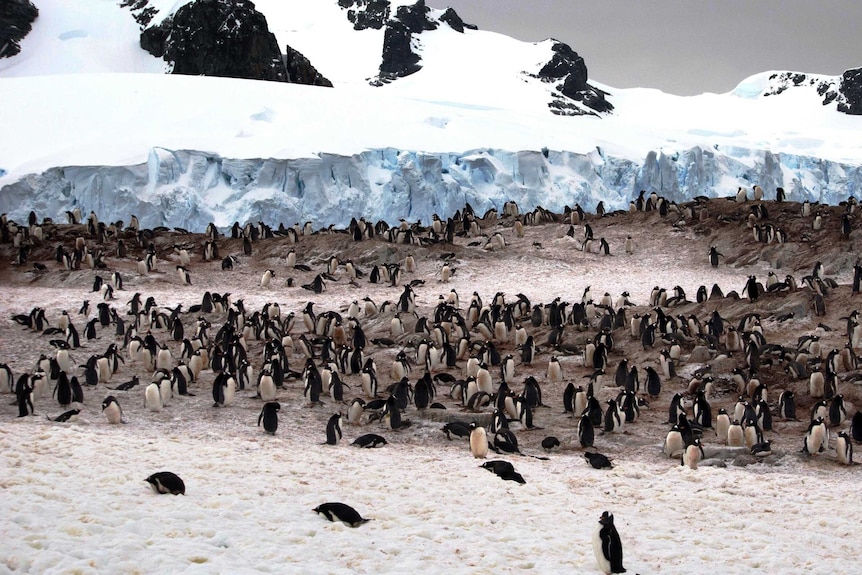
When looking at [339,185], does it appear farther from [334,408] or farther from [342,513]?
[342,513]

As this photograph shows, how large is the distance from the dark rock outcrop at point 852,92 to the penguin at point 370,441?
77419 millimetres

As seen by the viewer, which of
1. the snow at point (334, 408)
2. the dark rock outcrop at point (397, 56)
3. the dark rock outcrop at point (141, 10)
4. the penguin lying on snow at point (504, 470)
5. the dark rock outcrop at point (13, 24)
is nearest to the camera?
the snow at point (334, 408)

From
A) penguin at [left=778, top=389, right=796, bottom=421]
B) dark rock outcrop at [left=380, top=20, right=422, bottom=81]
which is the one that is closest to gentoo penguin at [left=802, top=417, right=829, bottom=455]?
penguin at [left=778, top=389, right=796, bottom=421]

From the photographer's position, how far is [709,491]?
26.8 ft

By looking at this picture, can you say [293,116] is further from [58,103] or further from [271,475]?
[271,475]

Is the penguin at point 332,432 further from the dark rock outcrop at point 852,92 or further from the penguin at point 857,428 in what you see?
the dark rock outcrop at point 852,92

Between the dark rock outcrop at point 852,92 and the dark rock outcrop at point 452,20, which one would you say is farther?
the dark rock outcrop at point 452,20

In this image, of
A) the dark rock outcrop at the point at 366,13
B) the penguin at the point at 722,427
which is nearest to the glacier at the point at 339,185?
the penguin at the point at 722,427

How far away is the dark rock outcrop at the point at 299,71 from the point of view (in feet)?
204

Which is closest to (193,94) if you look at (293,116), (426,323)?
(293,116)

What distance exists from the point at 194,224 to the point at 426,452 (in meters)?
21.6

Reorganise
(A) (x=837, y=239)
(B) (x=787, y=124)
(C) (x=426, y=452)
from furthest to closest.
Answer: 1. (B) (x=787, y=124)
2. (A) (x=837, y=239)
3. (C) (x=426, y=452)

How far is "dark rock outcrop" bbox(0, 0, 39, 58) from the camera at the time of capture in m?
61.0

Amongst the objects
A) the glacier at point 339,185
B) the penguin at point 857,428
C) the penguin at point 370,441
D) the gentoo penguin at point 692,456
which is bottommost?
the penguin at point 370,441
